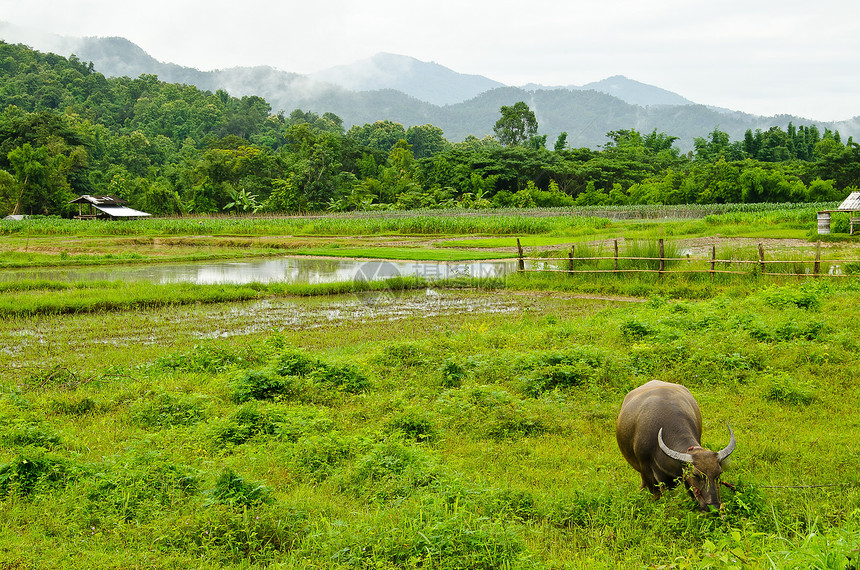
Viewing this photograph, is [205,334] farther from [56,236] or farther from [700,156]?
[700,156]

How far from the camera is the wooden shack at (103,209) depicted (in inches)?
1920

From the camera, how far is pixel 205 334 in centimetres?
1237

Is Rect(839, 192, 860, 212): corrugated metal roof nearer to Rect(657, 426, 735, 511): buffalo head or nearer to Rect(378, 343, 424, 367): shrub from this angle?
Rect(378, 343, 424, 367): shrub

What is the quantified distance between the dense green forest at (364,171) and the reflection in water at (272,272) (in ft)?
97.1

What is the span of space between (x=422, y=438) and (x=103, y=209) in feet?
163

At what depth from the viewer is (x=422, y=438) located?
6.38 metres

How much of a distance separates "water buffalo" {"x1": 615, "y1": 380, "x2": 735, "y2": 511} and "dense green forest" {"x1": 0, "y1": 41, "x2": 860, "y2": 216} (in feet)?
168

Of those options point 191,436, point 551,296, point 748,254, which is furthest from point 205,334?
point 748,254

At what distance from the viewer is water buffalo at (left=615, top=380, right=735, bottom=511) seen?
421 cm

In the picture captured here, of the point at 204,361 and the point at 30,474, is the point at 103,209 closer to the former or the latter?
the point at 204,361

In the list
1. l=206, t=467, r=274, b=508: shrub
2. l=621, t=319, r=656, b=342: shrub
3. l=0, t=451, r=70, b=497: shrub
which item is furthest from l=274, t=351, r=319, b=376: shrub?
l=621, t=319, r=656, b=342: shrub

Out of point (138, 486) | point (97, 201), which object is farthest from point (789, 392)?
point (97, 201)

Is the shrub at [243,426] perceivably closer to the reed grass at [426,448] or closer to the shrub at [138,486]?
the reed grass at [426,448]

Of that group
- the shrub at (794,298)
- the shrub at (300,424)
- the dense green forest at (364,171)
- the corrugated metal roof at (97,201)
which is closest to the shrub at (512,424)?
the shrub at (300,424)
